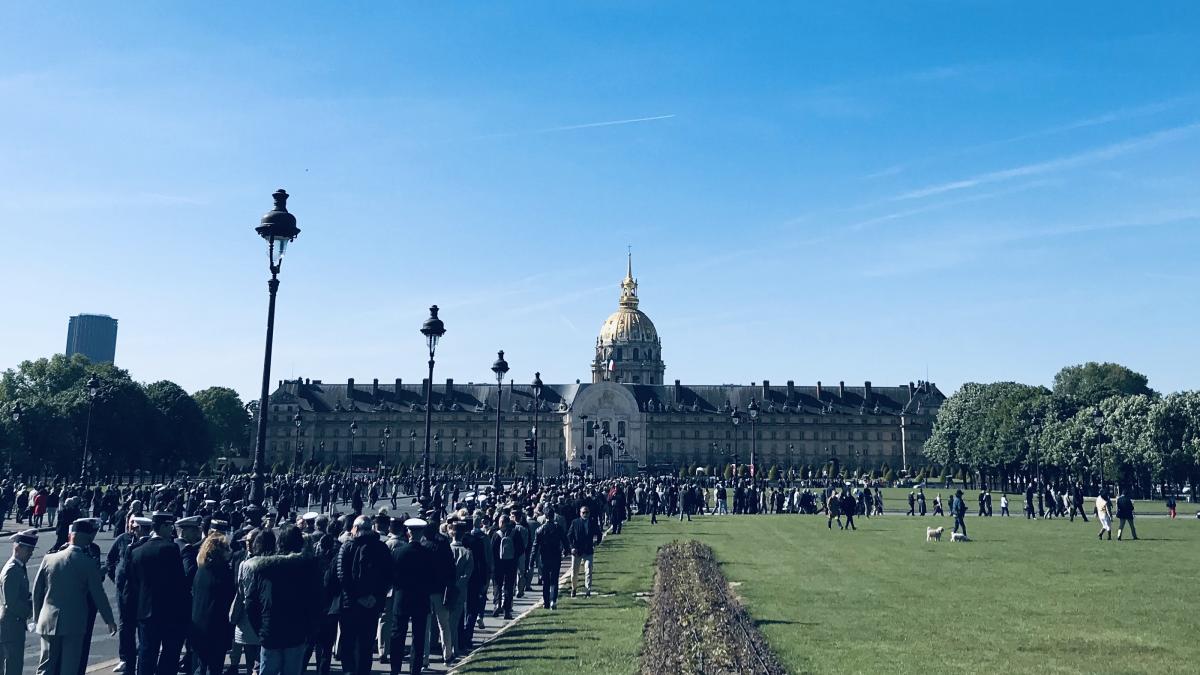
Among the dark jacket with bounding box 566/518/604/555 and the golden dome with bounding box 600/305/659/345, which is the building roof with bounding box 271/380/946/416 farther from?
the dark jacket with bounding box 566/518/604/555

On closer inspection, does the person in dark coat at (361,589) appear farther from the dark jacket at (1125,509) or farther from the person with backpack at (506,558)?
the dark jacket at (1125,509)

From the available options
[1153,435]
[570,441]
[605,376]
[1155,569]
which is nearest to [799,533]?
[1155,569]

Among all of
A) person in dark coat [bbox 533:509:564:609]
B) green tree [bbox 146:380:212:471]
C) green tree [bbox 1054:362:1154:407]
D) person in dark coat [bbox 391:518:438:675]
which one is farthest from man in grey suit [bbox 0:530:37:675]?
green tree [bbox 1054:362:1154:407]

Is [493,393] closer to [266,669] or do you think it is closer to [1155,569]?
[1155,569]

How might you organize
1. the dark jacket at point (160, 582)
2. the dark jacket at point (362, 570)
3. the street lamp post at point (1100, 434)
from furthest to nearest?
the street lamp post at point (1100, 434) → the dark jacket at point (362, 570) → the dark jacket at point (160, 582)

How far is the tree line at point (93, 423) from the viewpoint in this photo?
68.5m

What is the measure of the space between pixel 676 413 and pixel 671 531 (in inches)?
4503

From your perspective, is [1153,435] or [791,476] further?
[791,476]

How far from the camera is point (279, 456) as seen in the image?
454 ft

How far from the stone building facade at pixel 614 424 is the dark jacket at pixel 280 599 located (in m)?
131

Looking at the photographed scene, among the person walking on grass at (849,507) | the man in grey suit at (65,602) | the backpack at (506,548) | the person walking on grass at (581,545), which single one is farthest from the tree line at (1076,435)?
the man in grey suit at (65,602)

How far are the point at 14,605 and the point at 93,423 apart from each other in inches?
2784

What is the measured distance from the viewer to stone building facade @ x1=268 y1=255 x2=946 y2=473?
14325 cm

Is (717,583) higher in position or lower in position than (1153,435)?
lower
